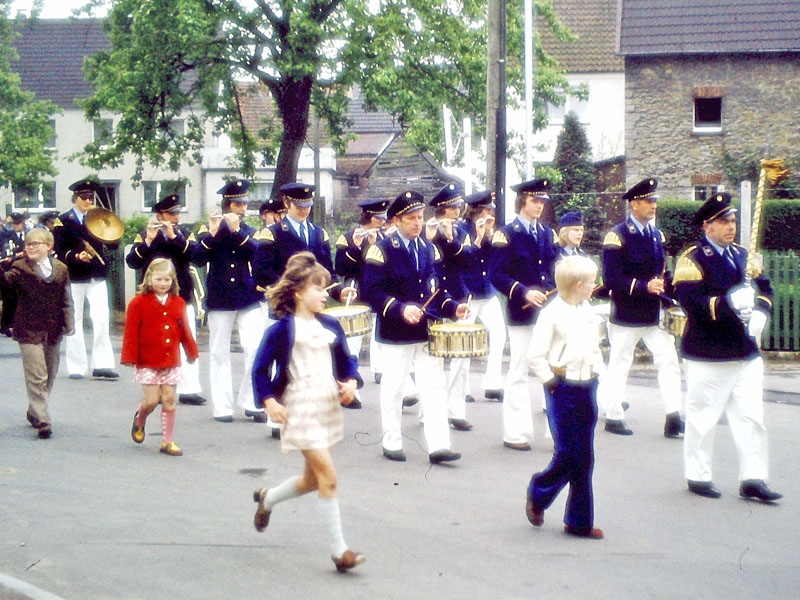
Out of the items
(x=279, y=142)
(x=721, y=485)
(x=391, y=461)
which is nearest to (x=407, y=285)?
(x=391, y=461)

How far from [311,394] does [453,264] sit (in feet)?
14.4

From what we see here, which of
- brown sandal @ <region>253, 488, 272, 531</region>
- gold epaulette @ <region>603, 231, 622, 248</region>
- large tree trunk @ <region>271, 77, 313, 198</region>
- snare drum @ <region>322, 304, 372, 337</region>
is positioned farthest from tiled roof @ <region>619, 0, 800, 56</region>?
brown sandal @ <region>253, 488, 272, 531</region>

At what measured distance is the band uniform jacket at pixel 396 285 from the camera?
8492mm

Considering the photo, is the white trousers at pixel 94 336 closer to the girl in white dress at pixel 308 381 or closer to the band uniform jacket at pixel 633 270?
the band uniform jacket at pixel 633 270

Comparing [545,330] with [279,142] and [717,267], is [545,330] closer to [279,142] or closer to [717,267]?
[717,267]

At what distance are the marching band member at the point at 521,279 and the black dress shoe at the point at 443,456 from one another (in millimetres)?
838

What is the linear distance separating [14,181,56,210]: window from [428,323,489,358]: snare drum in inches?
1413

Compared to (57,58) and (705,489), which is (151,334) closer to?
(705,489)

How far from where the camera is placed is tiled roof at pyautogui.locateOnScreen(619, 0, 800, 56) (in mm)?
30875

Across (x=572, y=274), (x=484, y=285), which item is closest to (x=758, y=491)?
(x=572, y=274)

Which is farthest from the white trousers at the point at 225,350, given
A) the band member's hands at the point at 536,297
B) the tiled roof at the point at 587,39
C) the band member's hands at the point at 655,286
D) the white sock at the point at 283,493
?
the tiled roof at the point at 587,39

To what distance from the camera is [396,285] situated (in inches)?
338

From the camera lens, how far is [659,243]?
945 cm

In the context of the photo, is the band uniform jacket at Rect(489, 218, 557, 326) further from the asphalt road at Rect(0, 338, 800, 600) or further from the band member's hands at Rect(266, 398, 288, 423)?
the band member's hands at Rect(266, 398, 288, 423)
